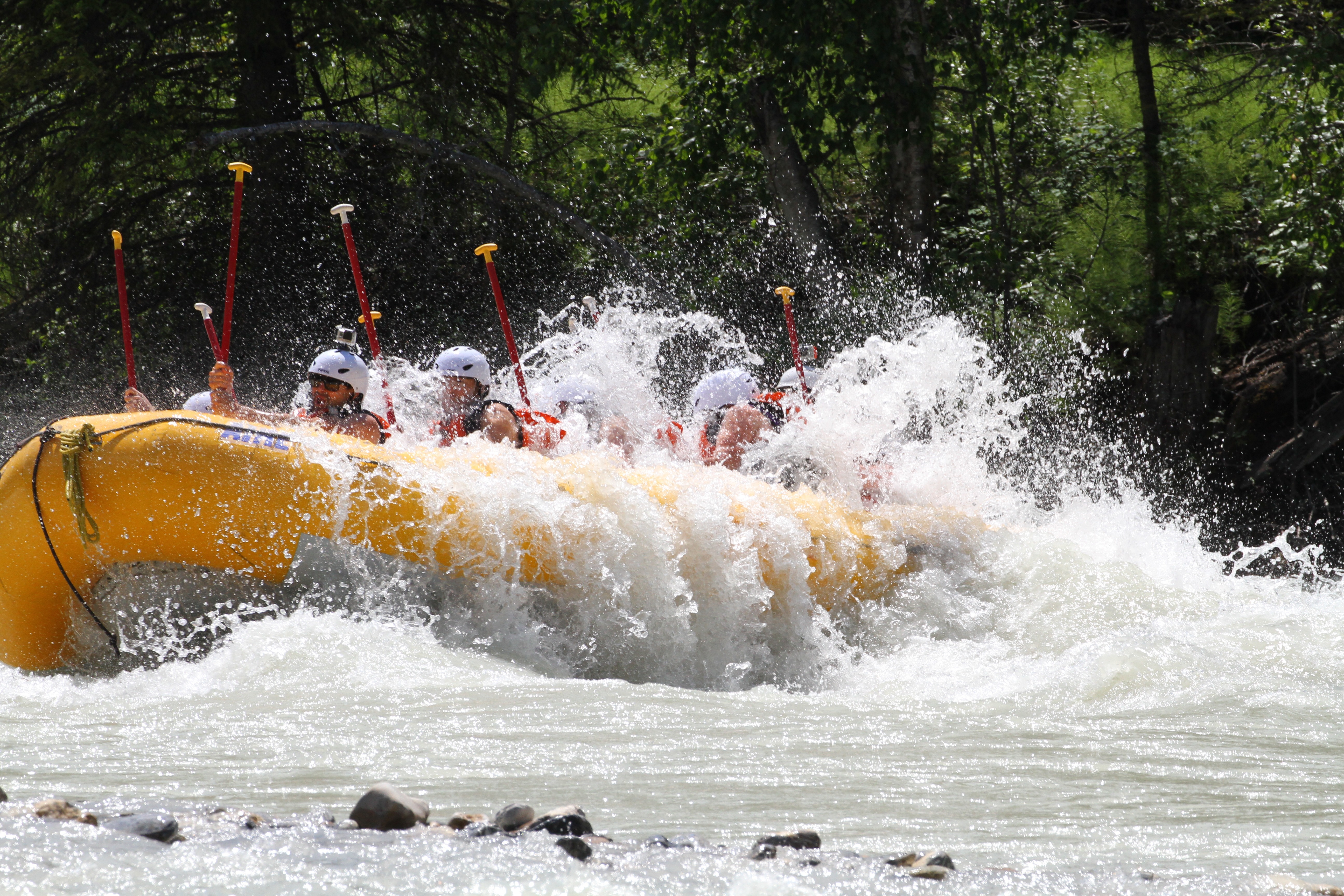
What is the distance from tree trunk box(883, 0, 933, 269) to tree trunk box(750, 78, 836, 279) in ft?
2.32

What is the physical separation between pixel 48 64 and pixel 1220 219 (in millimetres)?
9645

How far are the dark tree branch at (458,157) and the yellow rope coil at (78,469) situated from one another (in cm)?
688

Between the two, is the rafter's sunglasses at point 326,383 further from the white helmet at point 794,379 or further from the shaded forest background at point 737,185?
the shaded forest background at point 737,185

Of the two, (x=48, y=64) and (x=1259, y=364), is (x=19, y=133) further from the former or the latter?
(x=1259, y=364)

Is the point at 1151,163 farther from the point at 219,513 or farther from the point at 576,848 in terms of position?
the point at 576,848

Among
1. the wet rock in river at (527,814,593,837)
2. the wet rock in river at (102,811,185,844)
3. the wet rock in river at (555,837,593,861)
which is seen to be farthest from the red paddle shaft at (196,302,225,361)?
the wet rock in river at (555,837,593,861)

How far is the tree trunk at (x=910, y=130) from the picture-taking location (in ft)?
33.6

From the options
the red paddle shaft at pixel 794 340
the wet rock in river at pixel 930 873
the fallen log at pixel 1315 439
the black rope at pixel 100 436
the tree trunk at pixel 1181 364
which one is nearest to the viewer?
the wet rock in river at pixel 930 873

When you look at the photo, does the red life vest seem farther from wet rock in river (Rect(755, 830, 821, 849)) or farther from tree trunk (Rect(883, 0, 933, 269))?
tree trunk (Rect(883, 0, 933, 269))

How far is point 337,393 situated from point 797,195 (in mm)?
6092

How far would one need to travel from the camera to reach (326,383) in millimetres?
6125

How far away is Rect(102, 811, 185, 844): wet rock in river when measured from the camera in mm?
2498

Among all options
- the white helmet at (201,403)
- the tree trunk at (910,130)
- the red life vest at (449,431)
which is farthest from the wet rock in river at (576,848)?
the tree trunk at (910,130)

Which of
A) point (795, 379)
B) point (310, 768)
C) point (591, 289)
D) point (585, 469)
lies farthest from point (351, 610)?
point (591, 289)
